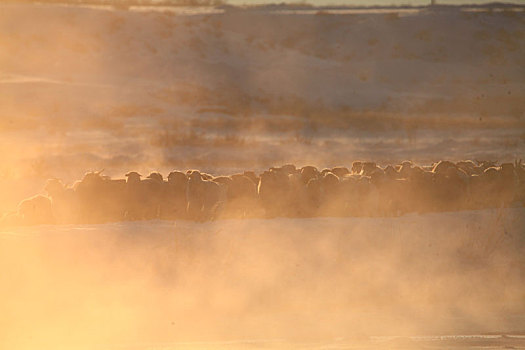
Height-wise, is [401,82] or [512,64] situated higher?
[512,64]

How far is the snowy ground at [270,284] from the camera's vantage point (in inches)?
353

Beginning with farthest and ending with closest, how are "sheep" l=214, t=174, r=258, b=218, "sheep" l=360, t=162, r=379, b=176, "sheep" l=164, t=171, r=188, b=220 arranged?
"sheep" l=360, t=162, r=379, b=176, "sheep" l=214, t=174, r=258, b=218, "sheep" l=164, t=171, r=188, b=220

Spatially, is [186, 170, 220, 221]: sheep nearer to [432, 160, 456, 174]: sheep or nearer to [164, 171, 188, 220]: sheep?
[164, 171, 188, 220]: sheep

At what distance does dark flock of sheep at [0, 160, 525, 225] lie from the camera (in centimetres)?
1191

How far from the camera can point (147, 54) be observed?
4422 centimetres

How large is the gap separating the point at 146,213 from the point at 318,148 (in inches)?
576

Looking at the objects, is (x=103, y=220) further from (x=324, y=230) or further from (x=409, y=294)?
(x=409, y=294)

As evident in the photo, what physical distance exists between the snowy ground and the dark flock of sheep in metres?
0.62

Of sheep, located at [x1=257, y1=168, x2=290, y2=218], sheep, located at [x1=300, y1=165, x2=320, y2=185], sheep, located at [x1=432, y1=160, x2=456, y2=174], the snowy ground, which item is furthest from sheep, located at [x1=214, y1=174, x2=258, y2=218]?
sheep, located at [x1=432, y1=160, x2=456, y2=174]

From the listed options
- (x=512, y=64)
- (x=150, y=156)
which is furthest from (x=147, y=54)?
(x=150, y=156)

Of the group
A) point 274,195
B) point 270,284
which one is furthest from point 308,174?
point 270,284

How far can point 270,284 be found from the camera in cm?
1038

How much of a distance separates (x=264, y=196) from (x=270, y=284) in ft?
6.50

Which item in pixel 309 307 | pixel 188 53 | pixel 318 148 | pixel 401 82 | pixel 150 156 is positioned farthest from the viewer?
pixel 188 53
